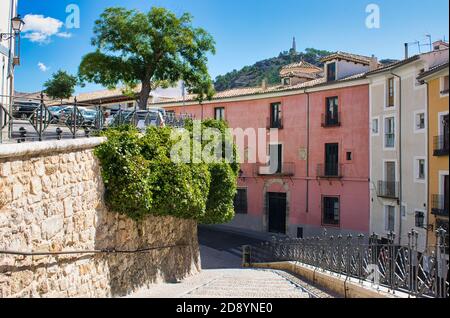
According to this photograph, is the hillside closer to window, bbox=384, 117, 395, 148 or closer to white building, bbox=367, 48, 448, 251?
window, bbox=384, 117, 395, 148

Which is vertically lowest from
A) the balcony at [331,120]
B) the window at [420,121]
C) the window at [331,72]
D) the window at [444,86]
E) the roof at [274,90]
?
the window at [420,121]

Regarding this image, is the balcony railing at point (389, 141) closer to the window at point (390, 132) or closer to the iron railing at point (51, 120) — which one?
the window at point (390, 132)

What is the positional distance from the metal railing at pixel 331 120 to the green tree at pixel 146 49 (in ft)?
31.5

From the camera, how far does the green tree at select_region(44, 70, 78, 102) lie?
20.7 meters

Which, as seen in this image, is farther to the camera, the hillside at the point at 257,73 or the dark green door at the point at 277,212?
the hillside at the point at 257,73

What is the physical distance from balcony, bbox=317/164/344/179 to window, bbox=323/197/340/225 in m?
1.28

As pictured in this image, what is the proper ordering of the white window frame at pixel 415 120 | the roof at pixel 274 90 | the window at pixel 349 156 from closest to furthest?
the white window frame at pixel 415 120
the window at pixel 349 156
the roof at pixel 274 90

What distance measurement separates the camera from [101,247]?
9.16 m

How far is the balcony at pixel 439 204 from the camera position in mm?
5004

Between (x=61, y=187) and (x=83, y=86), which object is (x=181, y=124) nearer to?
(x=83, y=86)

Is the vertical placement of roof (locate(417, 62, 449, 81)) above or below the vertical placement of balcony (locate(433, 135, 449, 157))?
above

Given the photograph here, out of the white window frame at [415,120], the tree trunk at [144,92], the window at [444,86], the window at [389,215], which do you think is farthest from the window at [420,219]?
the tree trunk at [144,92]

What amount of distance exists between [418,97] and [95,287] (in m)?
6.91

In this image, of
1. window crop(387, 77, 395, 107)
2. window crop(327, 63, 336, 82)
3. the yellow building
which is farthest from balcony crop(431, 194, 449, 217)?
window crop(327, 63, 336, 82)
